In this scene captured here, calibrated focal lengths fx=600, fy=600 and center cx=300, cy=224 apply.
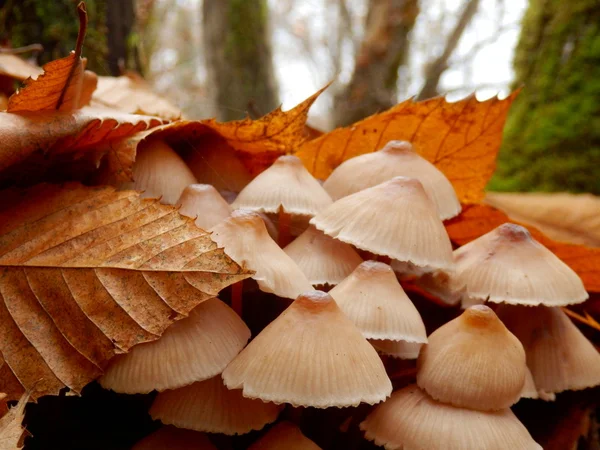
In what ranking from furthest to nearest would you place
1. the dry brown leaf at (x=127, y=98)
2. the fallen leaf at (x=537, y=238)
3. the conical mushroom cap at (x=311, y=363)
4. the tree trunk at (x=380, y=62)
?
the tree trunk at (x=380, y=62), the dry brown leaf at (x=127, y=98), the fallen leaf at (x=537, y=238), the conical mushroom cap at (x=311, y=363)

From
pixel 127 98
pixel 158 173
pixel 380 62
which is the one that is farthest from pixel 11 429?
pixel 380 62

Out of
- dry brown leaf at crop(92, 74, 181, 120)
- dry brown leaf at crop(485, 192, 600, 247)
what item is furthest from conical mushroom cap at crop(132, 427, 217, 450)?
dry brown leaf at crop(485, 192, 600, 247)

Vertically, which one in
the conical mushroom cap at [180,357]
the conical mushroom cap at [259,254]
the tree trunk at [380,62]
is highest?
the conical mushroom cap at [259,254]

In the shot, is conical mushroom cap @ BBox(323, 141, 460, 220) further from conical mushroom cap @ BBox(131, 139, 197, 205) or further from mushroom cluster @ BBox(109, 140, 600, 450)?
conical mushroom cap @ BBox(131, 139, 197, 205)

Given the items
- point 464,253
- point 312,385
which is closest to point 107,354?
point 312,385

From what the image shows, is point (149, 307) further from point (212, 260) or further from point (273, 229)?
point (273, 229)

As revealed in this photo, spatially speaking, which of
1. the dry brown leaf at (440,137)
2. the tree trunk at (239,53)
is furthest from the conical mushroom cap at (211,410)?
the tree trunk at (239,53)

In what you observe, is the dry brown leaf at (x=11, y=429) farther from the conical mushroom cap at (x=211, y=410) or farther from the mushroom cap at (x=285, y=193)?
the mushroom cap at (x=285, y=193)
